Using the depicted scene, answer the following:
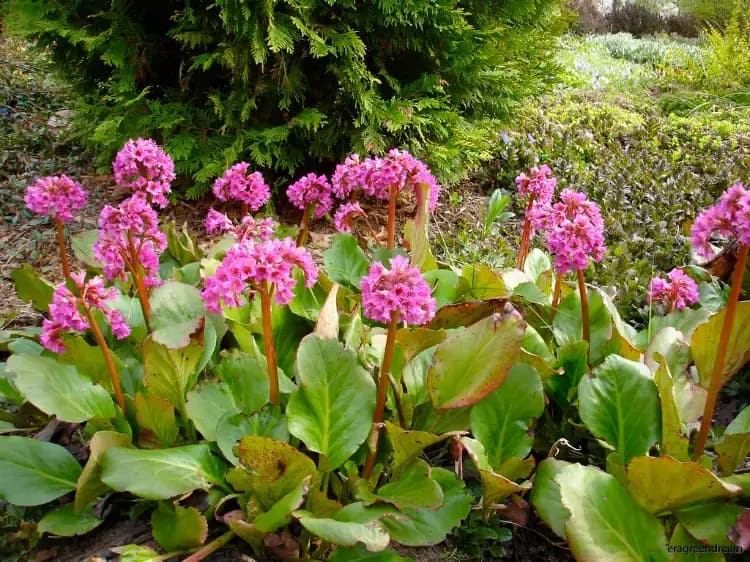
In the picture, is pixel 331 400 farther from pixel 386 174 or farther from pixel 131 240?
pixel 386 174

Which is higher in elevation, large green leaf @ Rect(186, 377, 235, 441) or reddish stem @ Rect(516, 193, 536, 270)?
reddish stem @ Rect(516, 193, 536, 270)

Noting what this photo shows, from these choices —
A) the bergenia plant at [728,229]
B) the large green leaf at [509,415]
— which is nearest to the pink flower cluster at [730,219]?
the bergenia plant at [728,229]

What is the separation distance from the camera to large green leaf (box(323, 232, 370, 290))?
247 centimetres

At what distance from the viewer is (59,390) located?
1804mm

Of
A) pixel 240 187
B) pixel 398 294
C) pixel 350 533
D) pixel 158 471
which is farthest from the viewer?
pixel 240 187

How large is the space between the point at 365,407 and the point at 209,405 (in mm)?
469

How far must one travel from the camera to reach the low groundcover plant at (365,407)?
153cm

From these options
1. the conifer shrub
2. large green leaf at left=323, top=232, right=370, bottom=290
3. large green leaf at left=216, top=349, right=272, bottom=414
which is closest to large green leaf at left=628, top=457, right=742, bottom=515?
large green leaf at left=216, top=349, right=272, bottom=414

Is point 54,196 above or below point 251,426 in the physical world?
above

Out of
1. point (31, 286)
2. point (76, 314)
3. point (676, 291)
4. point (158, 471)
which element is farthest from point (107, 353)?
point (676, 291)

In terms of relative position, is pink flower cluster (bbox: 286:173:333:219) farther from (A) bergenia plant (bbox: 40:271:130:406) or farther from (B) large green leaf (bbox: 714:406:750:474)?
(B) large green leaf (bbox: 714:406:750:474)

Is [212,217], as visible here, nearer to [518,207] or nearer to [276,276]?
[276,276]

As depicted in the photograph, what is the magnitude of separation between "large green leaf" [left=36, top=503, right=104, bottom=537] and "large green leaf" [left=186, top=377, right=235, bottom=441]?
37 centimetres

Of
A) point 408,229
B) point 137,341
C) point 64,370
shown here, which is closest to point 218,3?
point 408,229
